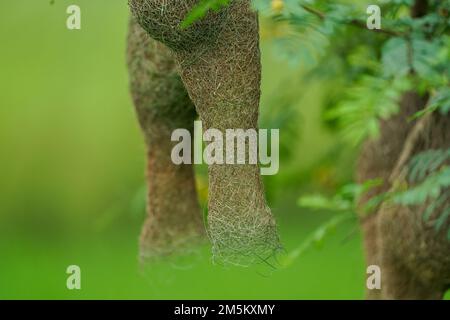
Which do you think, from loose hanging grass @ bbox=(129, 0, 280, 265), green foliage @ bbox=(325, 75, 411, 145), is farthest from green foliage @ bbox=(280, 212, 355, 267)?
loose hanging grass @ bbox=(129, 0, 280, 265)

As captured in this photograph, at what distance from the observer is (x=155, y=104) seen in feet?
7.48

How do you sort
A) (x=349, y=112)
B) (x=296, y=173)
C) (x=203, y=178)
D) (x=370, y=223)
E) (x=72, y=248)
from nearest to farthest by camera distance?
(x=349, y=112), (x=370, y=223), (x=203, y=178), (x=296, y=173), (x=72, y=248)

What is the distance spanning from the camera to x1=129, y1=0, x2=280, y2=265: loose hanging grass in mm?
1594

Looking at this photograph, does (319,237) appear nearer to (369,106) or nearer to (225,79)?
(369,106)

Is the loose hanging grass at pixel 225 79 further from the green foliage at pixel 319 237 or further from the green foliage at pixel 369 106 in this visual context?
the green foliage at pixel 319 237

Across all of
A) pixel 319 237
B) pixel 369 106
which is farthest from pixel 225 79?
pixel 319 237

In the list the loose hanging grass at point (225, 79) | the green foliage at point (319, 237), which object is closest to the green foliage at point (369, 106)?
the green foliage at point (319, 237)

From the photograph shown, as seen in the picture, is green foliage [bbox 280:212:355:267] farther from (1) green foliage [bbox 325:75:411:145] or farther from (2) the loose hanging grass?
(2) the loose hanging grass

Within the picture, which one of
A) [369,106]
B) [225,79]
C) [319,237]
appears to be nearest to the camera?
[225,79]

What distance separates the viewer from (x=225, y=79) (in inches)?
63.6

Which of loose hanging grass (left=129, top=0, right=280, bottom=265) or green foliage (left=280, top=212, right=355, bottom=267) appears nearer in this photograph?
loose hanging grass (left=129, top=0, right=280, bottom=265)

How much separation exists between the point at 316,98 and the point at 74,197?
5.78 feet

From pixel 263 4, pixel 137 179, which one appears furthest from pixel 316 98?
pixel 263 4

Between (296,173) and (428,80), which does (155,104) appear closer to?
(428,80)
